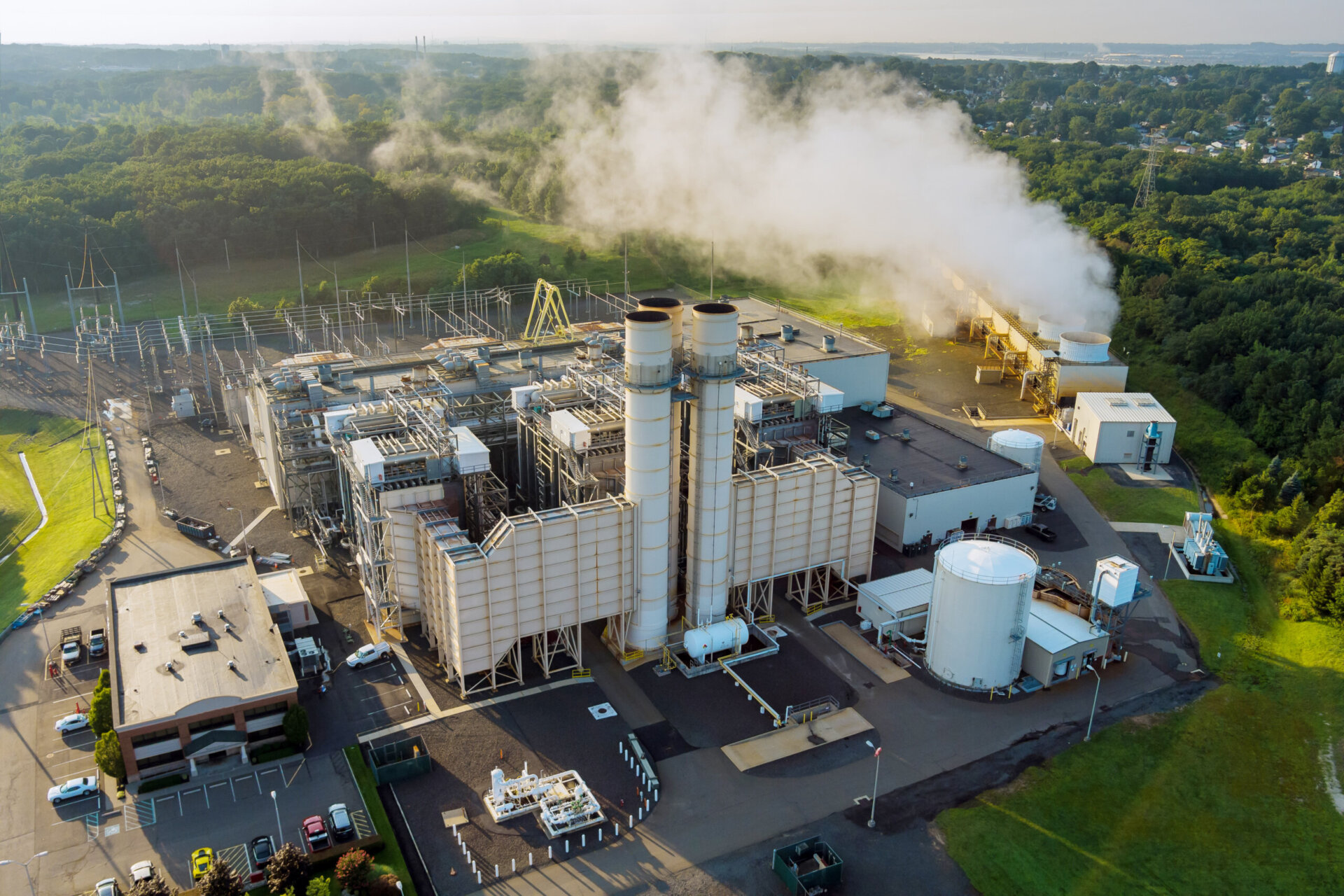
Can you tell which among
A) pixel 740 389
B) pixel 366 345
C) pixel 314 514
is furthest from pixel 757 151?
pixel 314 514

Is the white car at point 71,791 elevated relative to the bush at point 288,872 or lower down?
lower down

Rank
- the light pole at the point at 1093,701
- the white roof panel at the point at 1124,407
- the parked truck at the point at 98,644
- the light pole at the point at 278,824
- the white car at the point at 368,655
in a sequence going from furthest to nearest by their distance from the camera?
the white roof panel at the point at 1124,407, the parked truck at the point at 98,644, the white car at the point at 368,655, the light pole at the point at 1093,701, the light pole at the point at 278,824

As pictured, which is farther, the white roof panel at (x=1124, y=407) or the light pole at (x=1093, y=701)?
the white roof panel at (x=1124, y=407)

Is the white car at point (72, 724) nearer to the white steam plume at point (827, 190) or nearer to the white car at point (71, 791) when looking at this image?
the white car at point (71, 791)

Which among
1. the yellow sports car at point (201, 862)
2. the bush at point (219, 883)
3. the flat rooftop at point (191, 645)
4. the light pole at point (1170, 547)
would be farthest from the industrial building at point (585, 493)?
the light pole at point (1170, 547)

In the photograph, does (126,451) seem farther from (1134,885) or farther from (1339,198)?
(1339,198)

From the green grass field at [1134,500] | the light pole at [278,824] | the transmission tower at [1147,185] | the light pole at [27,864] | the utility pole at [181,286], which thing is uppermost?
the transmission tower at [1147,185]

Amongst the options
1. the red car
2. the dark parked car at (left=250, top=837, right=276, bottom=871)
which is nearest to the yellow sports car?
the dark parked car at (left=250, top=837, right=276, bottom=871)
